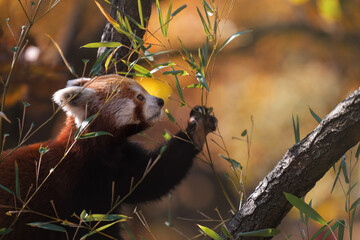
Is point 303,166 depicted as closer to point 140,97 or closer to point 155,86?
point 140,97

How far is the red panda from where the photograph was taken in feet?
6.56

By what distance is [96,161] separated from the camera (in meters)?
2.12

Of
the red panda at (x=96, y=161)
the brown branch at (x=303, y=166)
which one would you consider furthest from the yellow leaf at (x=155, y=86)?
the brown branch at (x=303, y=166)

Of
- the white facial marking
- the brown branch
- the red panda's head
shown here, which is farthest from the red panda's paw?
the brown branch

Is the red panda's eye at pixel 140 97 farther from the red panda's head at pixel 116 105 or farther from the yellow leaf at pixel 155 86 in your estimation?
the yellow leaf at pixel 155 86

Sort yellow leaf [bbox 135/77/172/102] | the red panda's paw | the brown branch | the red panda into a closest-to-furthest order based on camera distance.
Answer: the brown branch, the red panda, the red panda's paw, yellow leaf [bbox 135/77/172/102]

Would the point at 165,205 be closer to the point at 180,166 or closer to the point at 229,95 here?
the point at 229,95

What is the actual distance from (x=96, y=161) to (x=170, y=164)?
1.27 ft

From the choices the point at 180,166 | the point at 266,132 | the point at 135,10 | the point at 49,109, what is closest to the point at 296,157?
the point at 180,166

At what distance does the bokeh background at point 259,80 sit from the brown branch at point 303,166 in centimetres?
239

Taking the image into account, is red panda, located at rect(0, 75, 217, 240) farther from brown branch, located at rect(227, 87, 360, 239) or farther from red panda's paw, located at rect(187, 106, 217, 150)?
brown branch, located at rect(227, 87, 360, 239)

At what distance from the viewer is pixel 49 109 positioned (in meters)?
3.35

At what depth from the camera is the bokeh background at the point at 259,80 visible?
4824 mm

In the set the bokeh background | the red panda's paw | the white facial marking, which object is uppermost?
the white facial marking
